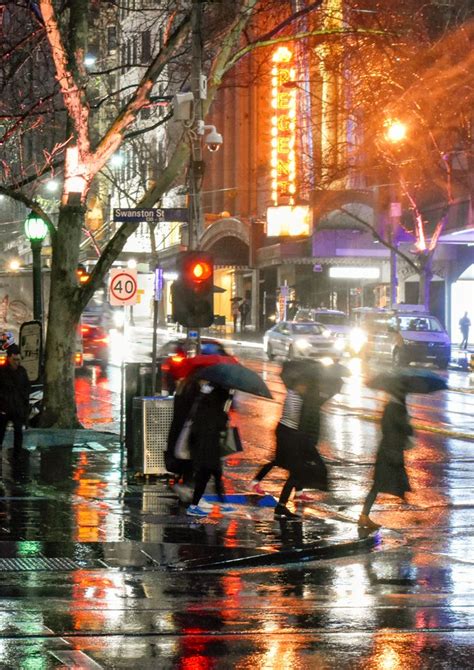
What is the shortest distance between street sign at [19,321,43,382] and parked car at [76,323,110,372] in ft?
56.7

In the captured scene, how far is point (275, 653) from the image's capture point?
7.32 metres

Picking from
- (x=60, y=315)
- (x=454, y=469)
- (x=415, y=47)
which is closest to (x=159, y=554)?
(x=454, y=469)

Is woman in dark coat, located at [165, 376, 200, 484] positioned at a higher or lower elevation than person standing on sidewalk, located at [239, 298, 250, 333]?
lower

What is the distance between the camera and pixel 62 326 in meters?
20.2

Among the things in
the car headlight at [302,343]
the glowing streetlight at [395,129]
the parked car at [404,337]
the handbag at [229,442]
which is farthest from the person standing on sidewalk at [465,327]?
the handbag at [229,442]

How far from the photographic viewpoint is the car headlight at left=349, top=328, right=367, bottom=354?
4353cm

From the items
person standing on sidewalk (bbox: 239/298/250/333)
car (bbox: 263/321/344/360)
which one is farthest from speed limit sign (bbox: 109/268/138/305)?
person standing on sidewalk (bbox: 239/298/250/333)

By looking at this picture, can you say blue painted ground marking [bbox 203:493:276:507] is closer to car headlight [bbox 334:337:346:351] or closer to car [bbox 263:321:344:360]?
car [bbox 263:321:344:360]

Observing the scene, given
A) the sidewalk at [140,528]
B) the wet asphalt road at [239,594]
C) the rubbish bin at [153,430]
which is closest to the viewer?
the wet asphalt road at [239,594]

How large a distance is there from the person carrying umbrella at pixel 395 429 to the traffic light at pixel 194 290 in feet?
13.7

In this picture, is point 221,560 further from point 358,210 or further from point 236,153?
point 236,153

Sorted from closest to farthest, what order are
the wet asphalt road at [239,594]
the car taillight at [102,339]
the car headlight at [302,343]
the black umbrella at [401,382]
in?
the wet asphalt road at [239,594] < the black umbrella at [401,382] < the car headlight at [302,343] < the car taillight at [102,339]

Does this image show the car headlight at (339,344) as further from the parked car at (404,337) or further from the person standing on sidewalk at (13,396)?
the person standing on sidewalk at (13,396)

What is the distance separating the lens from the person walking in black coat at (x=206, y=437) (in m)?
13.0
